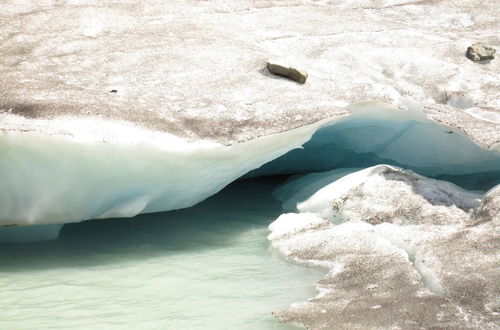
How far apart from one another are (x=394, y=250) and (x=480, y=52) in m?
3.21

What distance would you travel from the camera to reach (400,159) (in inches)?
279

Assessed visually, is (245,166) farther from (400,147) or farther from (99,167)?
(400,147)

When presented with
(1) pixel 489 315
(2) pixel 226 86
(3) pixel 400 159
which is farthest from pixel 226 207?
(1) pixel 489 315

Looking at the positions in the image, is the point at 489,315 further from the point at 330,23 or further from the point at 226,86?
the point at 330,23

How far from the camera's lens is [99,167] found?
5016mm

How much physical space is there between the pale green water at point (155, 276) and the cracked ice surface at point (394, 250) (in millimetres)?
240

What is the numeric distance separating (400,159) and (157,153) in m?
3.04

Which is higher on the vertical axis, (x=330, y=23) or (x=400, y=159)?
(x=330, y=23)

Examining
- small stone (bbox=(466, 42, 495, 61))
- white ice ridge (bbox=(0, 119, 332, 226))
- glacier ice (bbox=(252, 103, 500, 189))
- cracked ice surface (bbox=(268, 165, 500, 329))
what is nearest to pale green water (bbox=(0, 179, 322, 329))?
cracked ice surface (bbox=(268, 165, 500, 329))

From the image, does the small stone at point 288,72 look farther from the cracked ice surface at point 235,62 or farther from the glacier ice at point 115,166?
the glacier ice at point 115,166

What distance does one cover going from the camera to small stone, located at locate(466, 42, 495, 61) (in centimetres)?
699

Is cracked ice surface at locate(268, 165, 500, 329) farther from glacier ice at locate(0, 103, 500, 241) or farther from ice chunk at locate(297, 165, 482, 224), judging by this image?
glacier ice at locate(0, 103, 500, 241)

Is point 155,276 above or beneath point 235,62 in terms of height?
beneath

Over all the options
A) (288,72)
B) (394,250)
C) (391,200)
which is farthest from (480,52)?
(394,250)
